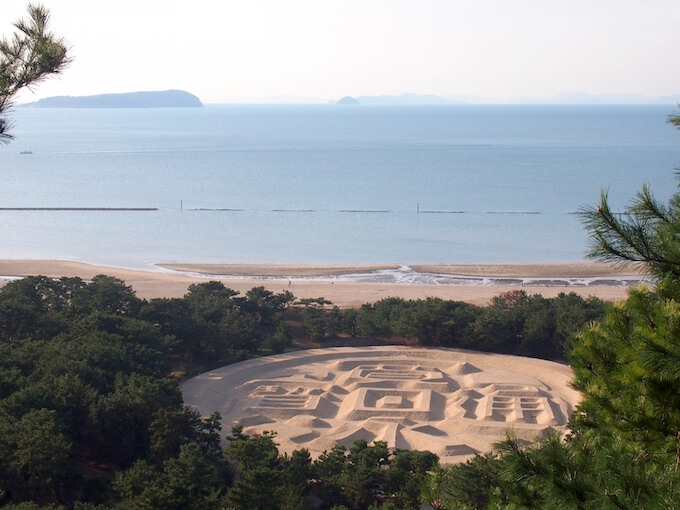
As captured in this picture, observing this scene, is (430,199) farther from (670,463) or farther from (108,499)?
(670,463)

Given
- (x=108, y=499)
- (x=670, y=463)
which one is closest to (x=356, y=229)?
(x=108, y=499)

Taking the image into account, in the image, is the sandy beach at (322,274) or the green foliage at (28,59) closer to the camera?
the green foliage at (28,59)

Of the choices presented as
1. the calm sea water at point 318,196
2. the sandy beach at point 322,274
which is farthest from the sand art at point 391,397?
the calm sea water at point 318,196

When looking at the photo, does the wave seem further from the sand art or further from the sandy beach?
the sand art

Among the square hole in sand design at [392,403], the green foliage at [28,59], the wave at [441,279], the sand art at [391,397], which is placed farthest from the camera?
the wave at [441,279]

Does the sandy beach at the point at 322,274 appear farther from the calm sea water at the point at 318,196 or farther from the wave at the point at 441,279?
the calm sea water at the point at 318,196

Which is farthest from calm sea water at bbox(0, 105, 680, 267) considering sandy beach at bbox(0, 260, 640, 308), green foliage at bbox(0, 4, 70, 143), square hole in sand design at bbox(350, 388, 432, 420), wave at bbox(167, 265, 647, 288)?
green foliage at bbox(0, 4, 70, 143)
